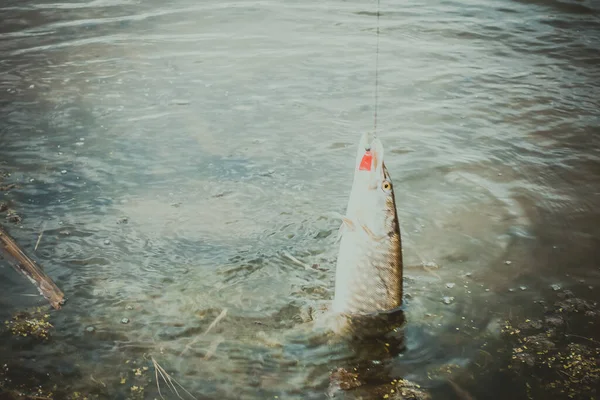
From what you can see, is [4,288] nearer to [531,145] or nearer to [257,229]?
[257,229]

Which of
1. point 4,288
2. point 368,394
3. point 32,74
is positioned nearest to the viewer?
point 368,394

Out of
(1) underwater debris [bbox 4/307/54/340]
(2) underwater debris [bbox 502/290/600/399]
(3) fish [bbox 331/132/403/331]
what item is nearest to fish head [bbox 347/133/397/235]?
(3) fish [bbox 331/132/403/331]

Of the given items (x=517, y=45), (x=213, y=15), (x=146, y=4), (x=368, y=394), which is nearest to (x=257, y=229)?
(x=368, y=394)

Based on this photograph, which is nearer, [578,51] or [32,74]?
[32,74]

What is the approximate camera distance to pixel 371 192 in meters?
3.62

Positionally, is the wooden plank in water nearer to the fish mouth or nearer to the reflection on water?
the reflection on water

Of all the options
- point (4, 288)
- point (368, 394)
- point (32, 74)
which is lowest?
point (368, 394)

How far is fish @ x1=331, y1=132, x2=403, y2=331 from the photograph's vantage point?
3.59 metres

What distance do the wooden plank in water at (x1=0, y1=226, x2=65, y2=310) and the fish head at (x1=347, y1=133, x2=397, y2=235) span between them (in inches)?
84.6

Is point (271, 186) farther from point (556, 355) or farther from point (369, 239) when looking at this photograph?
point (556, 355)

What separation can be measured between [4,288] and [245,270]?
1.74 m

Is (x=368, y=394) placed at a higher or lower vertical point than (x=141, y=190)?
lower

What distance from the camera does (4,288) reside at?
389 cm

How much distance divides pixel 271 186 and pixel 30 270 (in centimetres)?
231
